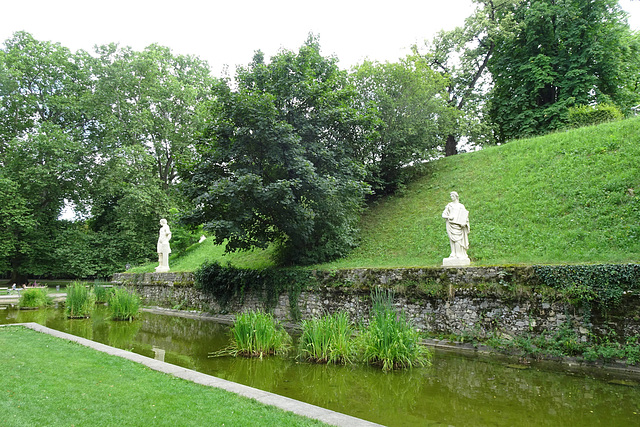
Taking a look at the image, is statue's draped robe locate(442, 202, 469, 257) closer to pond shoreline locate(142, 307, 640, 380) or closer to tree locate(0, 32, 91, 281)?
pond shoreline locate(142, 307, 640, 380)

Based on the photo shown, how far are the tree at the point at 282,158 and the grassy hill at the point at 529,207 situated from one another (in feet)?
8.02

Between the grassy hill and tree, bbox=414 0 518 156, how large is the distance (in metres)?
5.54

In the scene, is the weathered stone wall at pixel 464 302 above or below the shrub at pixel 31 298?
above

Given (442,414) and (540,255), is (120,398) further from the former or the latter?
(540,255)

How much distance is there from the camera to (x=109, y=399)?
14.8ft

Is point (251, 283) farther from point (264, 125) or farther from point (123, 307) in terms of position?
point (264, 125)

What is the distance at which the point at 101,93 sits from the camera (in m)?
27.2

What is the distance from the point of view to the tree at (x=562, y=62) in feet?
64.2

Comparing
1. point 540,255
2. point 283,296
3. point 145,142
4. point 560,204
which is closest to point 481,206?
point 560,204

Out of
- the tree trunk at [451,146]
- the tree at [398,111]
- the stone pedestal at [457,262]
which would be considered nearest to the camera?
the stone pedestal at [457,262]

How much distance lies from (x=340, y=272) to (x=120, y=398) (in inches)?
Answer: 300

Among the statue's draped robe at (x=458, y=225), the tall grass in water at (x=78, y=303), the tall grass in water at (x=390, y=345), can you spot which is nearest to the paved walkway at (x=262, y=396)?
the tall grass in water at (x=390, y=345)

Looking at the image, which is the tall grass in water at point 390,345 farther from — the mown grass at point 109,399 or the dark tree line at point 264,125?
the dark tree line at point 264,125

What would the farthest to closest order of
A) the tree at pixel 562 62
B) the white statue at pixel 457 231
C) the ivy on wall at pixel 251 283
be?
the tree at pixel 562 62 < the ivy on wall at pixel 251 283 < the white statue at pixel 457 231
